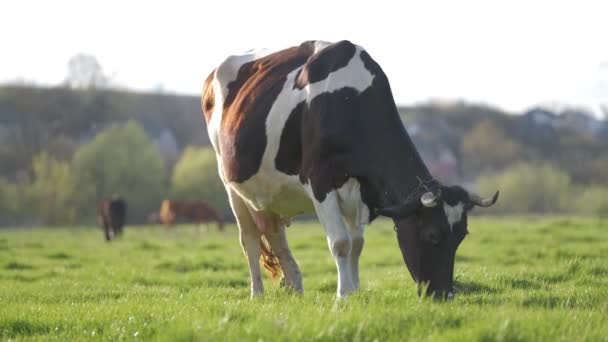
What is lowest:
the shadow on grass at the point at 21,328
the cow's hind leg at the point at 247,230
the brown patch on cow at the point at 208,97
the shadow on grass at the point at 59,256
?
the shadow on grass at the point at 59,256

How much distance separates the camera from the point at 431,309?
6.45 meters

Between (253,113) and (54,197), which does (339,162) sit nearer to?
(253,113)

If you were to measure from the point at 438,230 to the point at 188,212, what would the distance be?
4130 centimetres

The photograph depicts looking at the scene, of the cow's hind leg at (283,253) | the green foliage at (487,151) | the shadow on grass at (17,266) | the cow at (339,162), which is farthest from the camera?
the green foliage at (487,151)

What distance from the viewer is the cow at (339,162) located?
7.78 meters

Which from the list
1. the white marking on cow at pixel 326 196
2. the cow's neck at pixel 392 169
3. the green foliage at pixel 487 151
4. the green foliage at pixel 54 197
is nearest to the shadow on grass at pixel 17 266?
the white marking on cow at pixel 326 196

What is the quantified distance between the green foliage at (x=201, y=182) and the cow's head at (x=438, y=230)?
64.4 m

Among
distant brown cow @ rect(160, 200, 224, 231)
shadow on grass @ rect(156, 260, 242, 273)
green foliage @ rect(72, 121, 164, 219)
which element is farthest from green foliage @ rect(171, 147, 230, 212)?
shadow on grass @ rect(156, 260, 242, 273)

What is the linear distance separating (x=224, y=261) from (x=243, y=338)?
1257 cm

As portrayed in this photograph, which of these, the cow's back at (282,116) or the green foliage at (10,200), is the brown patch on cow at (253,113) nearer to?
the cow's back at (282,116)

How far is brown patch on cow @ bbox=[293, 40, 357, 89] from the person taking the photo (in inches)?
353

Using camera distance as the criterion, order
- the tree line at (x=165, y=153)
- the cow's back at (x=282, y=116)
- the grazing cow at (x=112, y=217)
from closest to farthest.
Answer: the cow's back at (x=282, y=116) < the grazing cow at (x=112, y=217) < the tree line at (x=165, y=153)

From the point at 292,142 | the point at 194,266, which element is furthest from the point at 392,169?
the point at 194,266

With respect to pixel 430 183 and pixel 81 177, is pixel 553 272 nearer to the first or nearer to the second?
pixel 430 183
